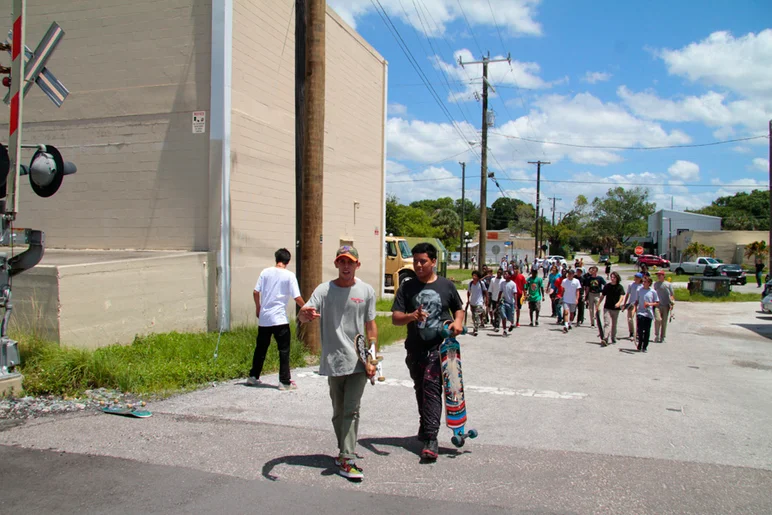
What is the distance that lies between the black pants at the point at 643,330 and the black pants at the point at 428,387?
9.11m

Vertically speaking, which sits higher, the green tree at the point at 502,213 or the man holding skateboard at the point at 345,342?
the green tree at the point at 502,213

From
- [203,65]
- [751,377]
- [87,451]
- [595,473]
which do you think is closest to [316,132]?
[203,65]

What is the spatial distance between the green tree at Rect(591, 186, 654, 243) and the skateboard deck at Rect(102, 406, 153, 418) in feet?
375

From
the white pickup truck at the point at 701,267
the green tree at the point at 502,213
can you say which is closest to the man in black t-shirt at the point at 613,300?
the white pickup truck at the point at 701,267

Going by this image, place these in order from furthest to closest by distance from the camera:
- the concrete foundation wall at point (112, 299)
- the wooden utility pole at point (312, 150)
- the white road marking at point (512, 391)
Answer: the wooden utility pole at point (312, 150)
the concrete foundation wall at point (112, 299)
the white road marking at point (512, 391)

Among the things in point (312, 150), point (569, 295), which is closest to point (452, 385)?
point (312, 150)

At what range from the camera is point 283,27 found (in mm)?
13891

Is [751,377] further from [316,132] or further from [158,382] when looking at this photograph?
[158,382]

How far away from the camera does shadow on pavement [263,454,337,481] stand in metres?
4.85

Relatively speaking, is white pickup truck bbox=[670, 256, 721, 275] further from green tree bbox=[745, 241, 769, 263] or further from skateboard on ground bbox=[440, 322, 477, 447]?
skateboard on ground bbox=[440, 322, 477, 447]

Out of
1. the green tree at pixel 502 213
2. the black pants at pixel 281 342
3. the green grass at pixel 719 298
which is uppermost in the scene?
the green tree at pixel 502 213

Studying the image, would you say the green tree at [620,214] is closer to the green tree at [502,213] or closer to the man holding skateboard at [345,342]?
the green tree at [502,213]

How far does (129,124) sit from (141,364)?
601cm

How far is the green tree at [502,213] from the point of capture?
465ft
